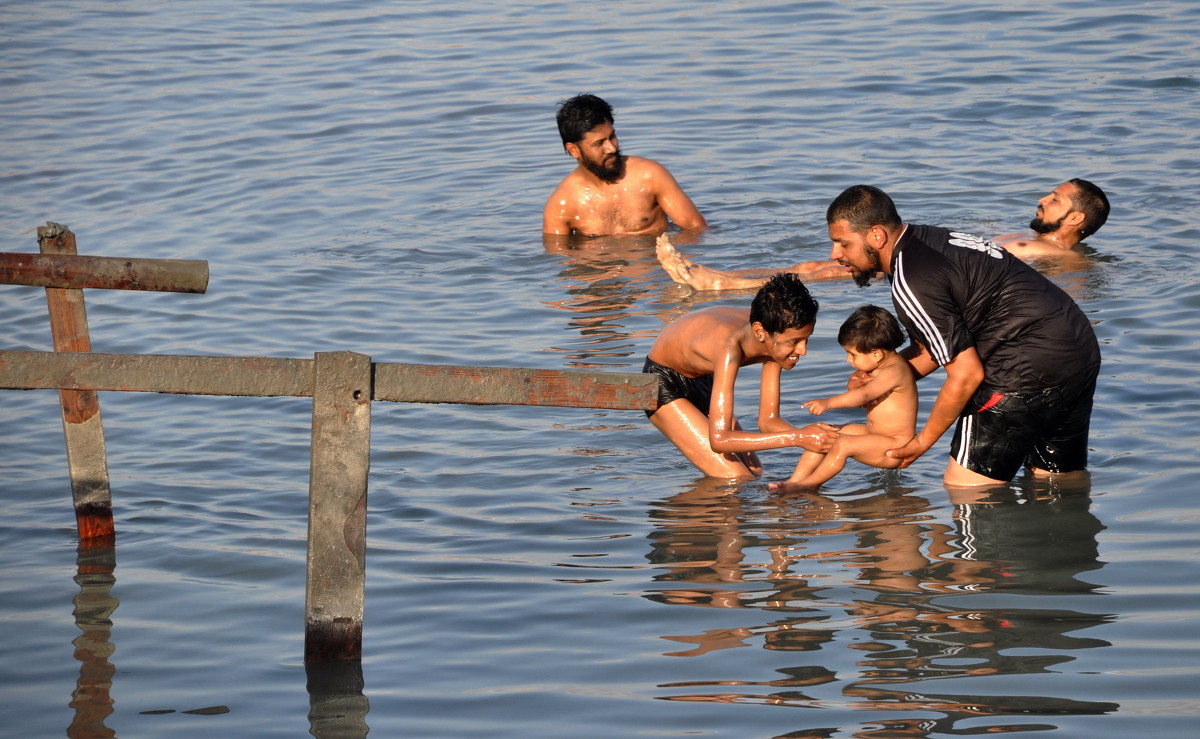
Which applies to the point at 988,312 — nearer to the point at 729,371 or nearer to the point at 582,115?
the point at 729,371

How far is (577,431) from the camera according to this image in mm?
8531

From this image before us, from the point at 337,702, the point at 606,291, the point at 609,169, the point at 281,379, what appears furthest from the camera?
the point at 609,169

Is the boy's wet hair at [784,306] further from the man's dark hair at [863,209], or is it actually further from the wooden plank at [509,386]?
the wooden plank at [509,386]

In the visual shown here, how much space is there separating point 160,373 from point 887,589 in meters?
3.08

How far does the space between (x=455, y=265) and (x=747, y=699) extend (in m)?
6.92

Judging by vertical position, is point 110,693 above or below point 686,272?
below

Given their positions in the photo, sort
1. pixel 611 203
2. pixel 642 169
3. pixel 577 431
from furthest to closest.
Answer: pixel 611 203
pixel 642 169
pixel 577 431

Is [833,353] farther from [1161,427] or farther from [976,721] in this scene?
[976,721]

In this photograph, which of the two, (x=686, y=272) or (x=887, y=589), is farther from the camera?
(x=686, y=272)

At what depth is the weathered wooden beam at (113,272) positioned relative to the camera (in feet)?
20.4

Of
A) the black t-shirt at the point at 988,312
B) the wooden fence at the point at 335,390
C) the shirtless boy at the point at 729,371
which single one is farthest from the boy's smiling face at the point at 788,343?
the wooden fence at the point at 335,390

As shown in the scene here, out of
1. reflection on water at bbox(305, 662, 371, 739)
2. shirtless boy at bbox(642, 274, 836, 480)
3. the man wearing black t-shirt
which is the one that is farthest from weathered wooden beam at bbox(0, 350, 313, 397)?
the man wearing black t-shirt

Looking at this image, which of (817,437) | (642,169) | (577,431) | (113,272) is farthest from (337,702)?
(642,169)

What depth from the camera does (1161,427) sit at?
7836mm
